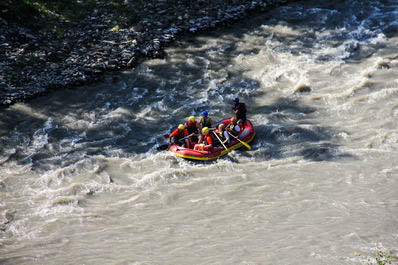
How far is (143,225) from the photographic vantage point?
9.14m

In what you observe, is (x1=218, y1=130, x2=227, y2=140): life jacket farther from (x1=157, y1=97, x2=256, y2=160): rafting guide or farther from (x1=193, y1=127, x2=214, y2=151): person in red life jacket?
(x1=193, y1=127, x2=214, y2=151): person in red life jacket

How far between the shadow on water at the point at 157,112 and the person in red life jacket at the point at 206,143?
1.02m

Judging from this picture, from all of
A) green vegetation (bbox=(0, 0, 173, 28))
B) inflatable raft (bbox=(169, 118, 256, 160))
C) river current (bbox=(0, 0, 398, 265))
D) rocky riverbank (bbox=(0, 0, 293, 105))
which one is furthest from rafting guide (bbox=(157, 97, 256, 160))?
green vegetation (bbox=(0, 0, 173, 28))

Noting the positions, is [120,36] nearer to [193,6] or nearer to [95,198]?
[193,6]

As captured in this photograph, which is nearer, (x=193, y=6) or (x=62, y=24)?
(x=62, y=24)

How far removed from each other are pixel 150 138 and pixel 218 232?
183 inches

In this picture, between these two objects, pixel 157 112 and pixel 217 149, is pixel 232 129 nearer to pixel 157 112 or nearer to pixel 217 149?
pixel 217 149

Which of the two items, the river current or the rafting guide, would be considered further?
the rafting guide

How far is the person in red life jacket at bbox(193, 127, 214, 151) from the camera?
11391mm

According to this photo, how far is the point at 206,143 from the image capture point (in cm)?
1166

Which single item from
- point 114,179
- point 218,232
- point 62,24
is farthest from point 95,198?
point 62,24

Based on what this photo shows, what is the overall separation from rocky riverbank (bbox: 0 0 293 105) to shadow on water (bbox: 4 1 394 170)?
0.65 metres

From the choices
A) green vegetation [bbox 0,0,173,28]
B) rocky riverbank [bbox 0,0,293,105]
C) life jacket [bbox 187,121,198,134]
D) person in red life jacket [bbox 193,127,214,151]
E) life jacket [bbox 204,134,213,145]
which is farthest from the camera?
green vegetation [bbox 0,0,173,28]

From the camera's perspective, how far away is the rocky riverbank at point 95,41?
14.5 m
